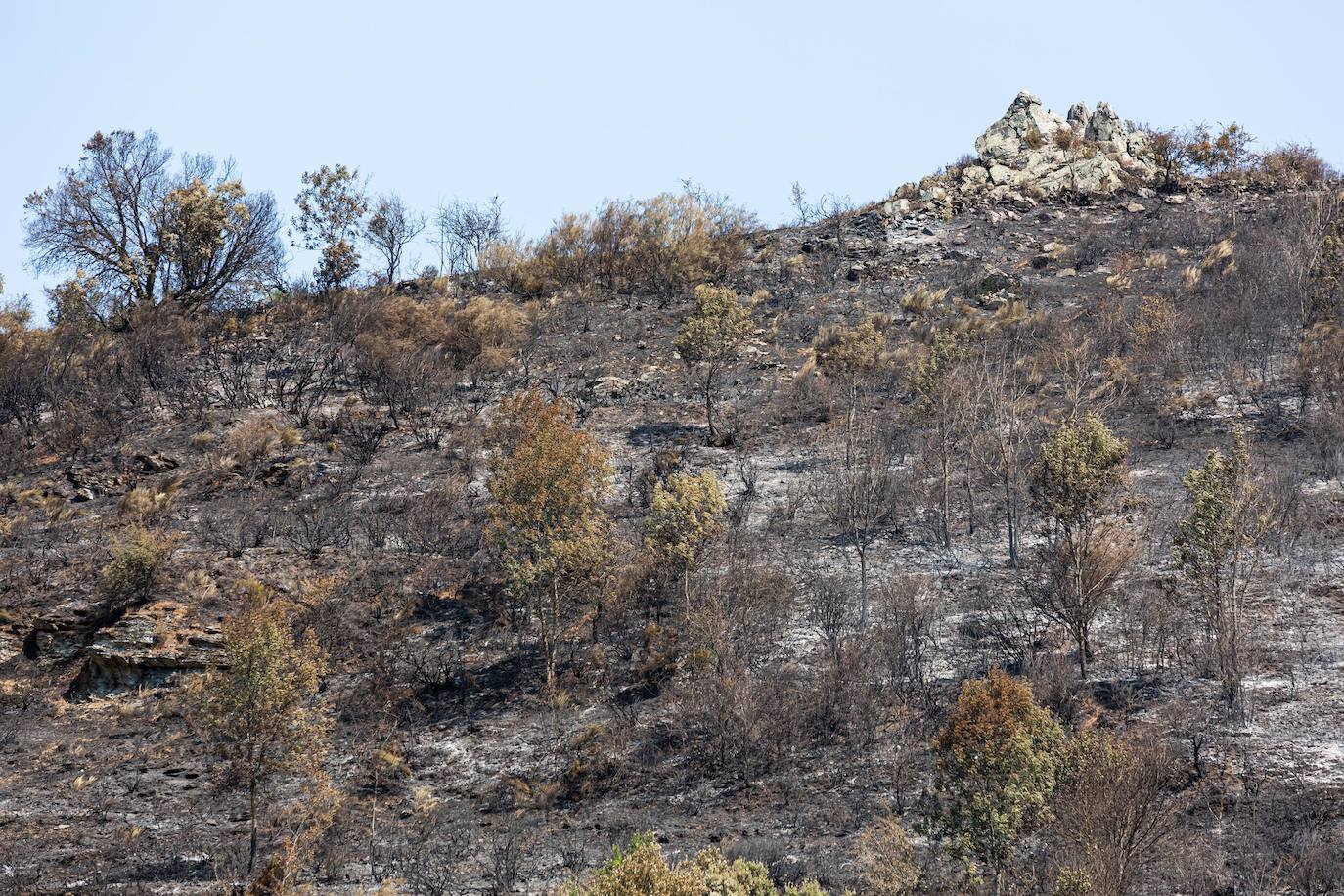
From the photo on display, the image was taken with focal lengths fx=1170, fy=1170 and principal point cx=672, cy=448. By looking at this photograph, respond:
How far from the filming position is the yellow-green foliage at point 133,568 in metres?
27.4

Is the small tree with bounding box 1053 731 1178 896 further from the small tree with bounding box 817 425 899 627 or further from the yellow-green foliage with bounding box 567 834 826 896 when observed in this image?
the small tree with bounding box 817 425 899 627

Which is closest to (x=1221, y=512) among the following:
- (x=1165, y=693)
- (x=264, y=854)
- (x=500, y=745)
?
(x=1165, y=693)

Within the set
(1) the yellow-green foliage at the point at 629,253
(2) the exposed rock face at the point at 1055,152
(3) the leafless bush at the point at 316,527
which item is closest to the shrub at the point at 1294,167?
(2) the exposed rock face at the point at 1055,152

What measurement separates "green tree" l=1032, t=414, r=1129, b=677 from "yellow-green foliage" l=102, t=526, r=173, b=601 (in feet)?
66.9

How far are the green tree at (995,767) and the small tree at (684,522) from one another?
11.0 metres

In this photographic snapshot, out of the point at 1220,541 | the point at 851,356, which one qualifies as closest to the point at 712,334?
the point at 851,356

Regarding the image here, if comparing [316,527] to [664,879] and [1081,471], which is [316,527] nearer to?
[1081,471]

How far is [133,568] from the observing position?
90.6 feet

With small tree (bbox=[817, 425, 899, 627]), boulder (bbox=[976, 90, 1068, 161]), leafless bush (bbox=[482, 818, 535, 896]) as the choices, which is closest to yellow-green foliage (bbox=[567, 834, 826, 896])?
leafless bush (bbox=[482, 818, 535, 896])

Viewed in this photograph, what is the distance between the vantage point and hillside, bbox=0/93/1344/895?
19.3 metres

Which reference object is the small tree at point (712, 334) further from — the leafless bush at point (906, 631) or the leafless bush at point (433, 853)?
the leafless bush at point (433, 853)

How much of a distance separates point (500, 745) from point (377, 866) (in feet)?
15.6

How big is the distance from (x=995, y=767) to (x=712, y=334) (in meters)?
25.0

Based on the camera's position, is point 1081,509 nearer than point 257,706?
No
